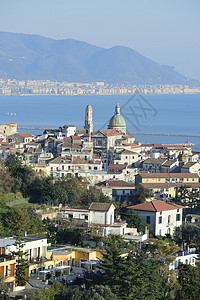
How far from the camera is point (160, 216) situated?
Result: 24875 mm

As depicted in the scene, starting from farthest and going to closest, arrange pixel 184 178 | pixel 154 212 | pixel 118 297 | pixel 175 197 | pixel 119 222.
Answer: pixel 184 178 → pixel 175 197 → pixel 154 212 → pixel 119 222 → pixel 118 297

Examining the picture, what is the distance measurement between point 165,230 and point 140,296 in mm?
8981

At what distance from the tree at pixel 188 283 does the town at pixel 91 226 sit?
4cm

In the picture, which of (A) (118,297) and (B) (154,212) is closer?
(A) (118,297)

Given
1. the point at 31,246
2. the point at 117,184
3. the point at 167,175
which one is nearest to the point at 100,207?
the point at 31,246

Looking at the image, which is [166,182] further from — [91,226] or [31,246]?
[31,246]

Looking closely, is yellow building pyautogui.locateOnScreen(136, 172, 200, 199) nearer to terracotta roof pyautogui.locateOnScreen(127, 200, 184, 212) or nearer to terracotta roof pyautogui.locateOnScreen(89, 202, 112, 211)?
terracotta roof pyautogui.locateOnScreen(127, 200, 184, 212)

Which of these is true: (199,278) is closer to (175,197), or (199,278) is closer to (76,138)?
(175,197)

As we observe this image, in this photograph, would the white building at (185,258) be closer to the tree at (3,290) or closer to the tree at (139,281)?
the tree at (139,281)

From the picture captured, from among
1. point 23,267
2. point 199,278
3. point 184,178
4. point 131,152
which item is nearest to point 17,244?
point 23,267

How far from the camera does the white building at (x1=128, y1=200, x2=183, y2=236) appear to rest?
81.3 feet

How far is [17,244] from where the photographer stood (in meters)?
17.2

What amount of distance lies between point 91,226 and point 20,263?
551 centimetres

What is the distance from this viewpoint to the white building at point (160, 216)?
24.8 meters
